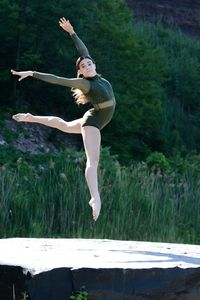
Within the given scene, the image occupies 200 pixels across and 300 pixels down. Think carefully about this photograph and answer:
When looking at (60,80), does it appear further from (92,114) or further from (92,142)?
(92,142)

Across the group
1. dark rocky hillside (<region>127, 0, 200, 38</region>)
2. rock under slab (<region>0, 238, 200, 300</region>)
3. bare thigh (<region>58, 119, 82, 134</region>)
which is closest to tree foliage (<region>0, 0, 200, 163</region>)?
dark rocky hillside (<region>127, 0, 200, 38</region>)

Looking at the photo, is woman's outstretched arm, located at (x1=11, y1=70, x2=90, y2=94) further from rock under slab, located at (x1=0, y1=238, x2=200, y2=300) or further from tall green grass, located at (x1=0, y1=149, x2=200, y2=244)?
tall green grass, located at (x1=0, y1=149, x2=200, y2=244)

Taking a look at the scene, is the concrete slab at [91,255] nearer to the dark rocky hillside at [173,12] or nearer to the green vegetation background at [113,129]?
the green vegetation background at [113,129]

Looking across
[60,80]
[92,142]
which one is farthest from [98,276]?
[60,80]

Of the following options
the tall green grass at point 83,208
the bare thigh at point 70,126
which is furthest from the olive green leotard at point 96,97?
the tall green grass at point 83,208

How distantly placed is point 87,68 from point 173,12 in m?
28.3

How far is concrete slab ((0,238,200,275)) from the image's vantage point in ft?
23.7

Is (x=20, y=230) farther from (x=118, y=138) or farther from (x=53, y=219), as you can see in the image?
(x=118, y=138)

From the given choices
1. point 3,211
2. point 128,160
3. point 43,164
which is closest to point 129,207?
point 3,211

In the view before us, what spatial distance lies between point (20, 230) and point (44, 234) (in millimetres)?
325

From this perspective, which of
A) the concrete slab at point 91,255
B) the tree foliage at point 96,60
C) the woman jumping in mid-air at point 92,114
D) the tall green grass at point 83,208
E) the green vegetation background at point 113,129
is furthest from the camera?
the tree foliage at point 96,60

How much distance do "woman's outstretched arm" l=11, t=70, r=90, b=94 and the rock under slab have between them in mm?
1585

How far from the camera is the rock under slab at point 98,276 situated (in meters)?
7.07

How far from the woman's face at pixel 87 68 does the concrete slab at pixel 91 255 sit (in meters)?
1.56
